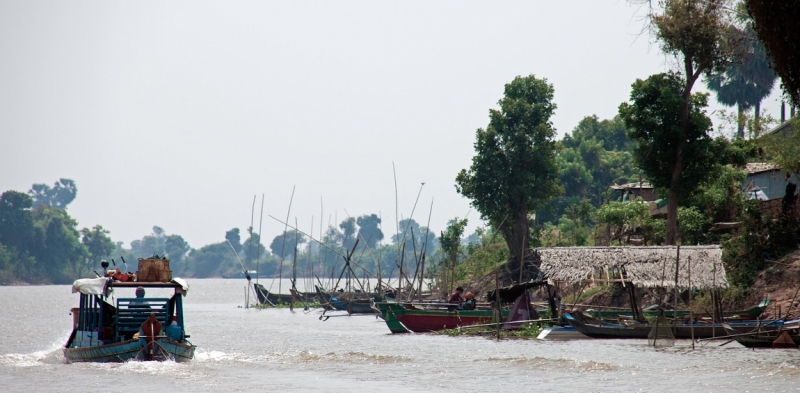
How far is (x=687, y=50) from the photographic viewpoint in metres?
31.9

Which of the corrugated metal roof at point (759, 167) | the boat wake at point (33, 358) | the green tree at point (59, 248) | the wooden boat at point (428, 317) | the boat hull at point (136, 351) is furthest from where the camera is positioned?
the green tree at point (59, 248)

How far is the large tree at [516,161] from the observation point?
4441 cm

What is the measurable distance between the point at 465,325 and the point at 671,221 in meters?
8.48

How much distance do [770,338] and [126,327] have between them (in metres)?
14.4

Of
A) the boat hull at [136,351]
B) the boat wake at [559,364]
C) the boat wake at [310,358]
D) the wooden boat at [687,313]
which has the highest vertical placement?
the wooden boat at [687,313]

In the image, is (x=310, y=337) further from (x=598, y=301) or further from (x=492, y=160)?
(x=492, y=160)

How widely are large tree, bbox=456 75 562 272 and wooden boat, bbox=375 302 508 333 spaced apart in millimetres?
14854

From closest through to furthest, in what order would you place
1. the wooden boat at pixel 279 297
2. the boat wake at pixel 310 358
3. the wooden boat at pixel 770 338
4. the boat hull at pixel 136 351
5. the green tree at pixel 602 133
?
the boat hull at pixel 136 351 < the wooden boat at pixel 770 338 < the boat wake at pixel 310 358 < the wooden boat at pixel 279 297 < the green tree at pixel 602 133

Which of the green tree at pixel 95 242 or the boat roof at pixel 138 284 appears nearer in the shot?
the boat roof at pixel 138 284

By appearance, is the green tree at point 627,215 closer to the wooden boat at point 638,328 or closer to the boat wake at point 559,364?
the wooden boat at point 638,328

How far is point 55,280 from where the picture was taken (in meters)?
126

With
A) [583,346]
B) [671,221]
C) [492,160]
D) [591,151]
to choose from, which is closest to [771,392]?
[583,346]

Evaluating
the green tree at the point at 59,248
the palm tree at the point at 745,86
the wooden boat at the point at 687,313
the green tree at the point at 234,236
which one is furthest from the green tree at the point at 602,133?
the green tree at the point at 234,236

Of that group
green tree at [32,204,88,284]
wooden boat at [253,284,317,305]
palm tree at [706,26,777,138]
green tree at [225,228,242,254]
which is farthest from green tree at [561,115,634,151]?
green tree at [225,228,242,254]
